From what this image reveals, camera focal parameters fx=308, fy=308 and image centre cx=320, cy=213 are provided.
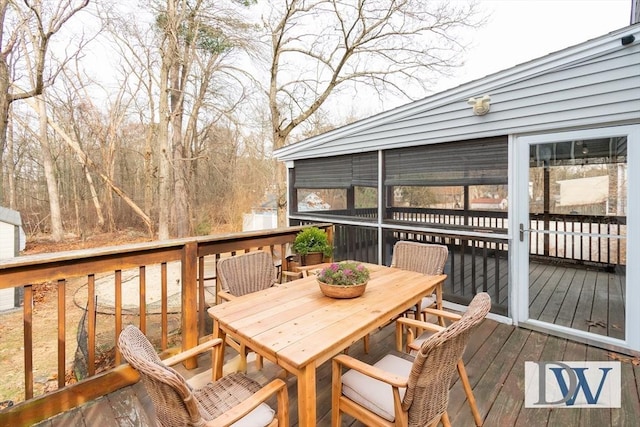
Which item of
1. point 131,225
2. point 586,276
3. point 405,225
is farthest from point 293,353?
point 131,225

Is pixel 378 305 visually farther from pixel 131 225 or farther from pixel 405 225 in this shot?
pixel 131 225

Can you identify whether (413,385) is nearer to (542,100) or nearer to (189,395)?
(189,395)

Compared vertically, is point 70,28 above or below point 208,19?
below

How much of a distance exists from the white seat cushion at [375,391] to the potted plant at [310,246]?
6.58 ft

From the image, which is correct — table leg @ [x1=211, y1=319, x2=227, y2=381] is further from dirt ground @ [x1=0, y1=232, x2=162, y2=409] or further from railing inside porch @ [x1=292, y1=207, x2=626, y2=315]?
railing inside porch @ [x1=292, y1=207, x2=626, y2=315]

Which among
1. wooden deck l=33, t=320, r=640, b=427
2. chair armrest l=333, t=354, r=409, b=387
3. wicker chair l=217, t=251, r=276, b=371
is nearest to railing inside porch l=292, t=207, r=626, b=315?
wooden deck l=33, t=320, r=640, b=427

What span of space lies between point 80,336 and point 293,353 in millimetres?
3230

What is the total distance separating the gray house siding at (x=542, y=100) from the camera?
8.72 feet

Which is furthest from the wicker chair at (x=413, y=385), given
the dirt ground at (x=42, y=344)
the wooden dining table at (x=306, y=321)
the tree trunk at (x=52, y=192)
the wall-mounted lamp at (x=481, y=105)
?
the tree trunk at (x=52, y=192)

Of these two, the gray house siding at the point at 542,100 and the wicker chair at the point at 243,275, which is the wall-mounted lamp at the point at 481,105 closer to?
the gray house siding at the point at 542,100

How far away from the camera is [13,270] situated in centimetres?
→ 171

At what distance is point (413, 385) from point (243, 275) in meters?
1.63

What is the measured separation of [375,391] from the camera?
151cm

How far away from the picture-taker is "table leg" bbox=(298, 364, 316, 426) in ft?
4.42
